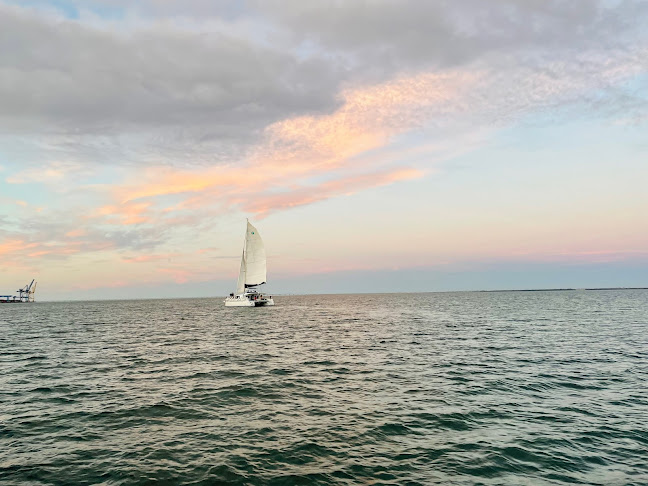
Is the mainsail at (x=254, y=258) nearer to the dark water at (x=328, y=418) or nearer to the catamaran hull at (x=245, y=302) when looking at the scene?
the catamaran hull at (x=245, y=302)

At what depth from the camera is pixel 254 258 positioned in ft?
340

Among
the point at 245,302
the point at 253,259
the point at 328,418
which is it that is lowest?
the point at 245,302

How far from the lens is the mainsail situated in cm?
10338

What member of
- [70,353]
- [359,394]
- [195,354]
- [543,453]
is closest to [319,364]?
[359,394]

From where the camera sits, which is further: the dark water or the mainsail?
the mainsail

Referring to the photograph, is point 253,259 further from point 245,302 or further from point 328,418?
point 328,418

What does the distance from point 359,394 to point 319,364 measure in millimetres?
9177

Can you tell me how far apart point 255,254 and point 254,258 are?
1102 mm

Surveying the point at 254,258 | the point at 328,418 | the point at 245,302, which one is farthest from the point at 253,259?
the point at 328,418

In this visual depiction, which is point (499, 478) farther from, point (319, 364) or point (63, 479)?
point (319, 364)

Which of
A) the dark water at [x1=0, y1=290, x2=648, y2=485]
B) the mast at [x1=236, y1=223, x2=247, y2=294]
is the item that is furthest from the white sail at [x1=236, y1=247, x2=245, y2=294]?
the dark water at [x1=0, y1=290, x2=648, y2=485]

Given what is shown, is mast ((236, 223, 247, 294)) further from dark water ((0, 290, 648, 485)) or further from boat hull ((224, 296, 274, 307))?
dark water ((0, 290, 648, 485))

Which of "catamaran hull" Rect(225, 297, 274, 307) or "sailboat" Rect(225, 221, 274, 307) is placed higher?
"sailboat" Rect(225, 221, 274, 307)

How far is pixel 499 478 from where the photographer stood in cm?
1147
